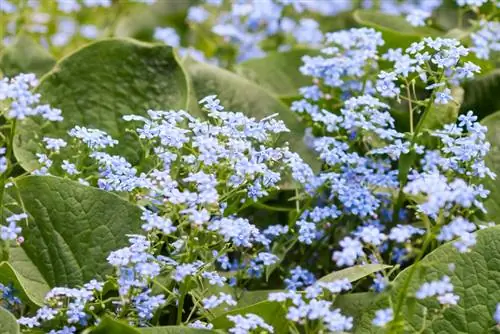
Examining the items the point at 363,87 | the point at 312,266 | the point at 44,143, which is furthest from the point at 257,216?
the point at 44,143

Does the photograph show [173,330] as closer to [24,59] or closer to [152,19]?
[24,59]

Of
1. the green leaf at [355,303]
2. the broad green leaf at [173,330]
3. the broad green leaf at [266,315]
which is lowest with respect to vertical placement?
the green leaf at [355,303]

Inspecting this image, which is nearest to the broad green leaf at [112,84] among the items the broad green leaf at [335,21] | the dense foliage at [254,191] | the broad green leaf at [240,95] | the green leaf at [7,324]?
the dense foliage at [254,191]

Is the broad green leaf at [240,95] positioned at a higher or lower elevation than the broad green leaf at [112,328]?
higher

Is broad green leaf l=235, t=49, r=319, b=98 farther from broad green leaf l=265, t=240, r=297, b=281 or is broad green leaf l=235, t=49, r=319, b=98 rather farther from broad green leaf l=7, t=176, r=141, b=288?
broad green leaf l=7, t=176, r=141, b=288

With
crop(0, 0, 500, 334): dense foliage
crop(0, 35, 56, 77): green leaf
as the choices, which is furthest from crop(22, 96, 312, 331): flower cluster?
crop(0, 35, 56, 77): green leaf

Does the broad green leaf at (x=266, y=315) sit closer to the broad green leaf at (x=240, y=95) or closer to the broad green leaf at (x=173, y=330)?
the broad green leaf at (x=173, y=330)

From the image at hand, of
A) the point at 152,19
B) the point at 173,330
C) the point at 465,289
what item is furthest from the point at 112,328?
the point at 152,19
